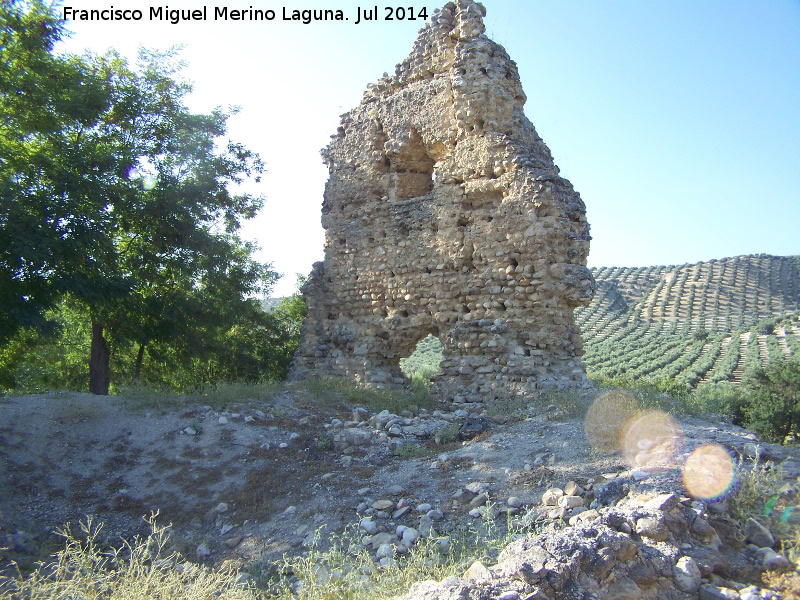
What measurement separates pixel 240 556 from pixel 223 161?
29.7 ft

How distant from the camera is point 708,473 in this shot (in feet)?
12.1

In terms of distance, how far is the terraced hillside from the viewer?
66.0 feet

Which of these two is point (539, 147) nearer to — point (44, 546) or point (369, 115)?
point (369, 115)

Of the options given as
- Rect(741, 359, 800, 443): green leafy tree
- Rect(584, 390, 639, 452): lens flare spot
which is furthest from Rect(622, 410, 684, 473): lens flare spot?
Rect(741, 359, 800, 443): green leafy tree

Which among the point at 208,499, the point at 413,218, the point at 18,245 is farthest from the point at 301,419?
the point at 18,245

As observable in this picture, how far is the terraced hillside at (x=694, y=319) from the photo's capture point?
792 inches

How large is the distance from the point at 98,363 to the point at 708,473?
32.4ft

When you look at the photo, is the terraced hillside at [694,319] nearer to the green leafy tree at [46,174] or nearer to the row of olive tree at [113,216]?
the row of olive tree at [113,216]

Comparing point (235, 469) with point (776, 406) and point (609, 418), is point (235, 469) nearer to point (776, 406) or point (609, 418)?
point (609, 418)

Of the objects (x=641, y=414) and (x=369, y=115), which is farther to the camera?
(x=369, y=115)

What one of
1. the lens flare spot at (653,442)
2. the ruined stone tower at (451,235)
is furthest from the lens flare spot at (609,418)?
the ruined stone tower at (451,235)

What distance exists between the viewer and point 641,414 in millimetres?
5410

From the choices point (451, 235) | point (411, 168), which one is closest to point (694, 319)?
point (411, 168)

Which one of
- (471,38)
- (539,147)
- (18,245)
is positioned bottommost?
(18,245)
